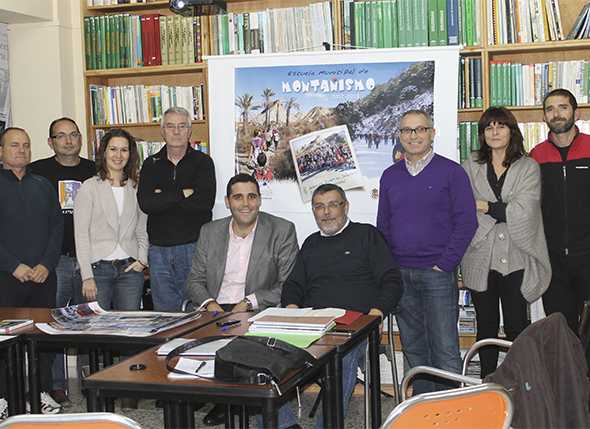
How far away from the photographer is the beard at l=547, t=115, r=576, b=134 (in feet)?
14.2

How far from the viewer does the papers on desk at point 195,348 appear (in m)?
2.68

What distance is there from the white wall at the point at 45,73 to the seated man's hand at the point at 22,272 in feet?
5.07

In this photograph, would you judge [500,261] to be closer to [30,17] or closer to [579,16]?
[579,16]

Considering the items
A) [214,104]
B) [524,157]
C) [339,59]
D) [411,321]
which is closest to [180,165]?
[214,104]

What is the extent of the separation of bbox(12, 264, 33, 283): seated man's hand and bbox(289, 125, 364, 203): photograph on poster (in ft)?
5.56

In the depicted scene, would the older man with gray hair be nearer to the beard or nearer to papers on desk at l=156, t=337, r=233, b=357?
papers on desk at l=156, t=337, r=233, b=357

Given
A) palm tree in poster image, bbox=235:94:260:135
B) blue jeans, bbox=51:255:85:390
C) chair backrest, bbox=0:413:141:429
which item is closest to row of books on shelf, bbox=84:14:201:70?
palm tree in poster image, bbox=235:94:260:135

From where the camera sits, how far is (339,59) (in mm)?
5051

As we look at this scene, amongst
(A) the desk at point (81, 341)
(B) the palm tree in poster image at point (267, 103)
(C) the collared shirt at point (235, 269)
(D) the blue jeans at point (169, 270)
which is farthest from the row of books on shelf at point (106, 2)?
(A) the desk at point (81, 341)

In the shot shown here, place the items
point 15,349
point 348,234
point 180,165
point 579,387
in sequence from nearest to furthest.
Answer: point 579,387 → point 15,349 → point 348,234 → point 180,165

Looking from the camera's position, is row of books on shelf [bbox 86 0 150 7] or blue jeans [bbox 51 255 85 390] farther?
row of books on shelf [bbox 86 0 150 7]

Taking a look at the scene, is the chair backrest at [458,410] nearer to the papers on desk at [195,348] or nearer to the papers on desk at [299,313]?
the papers on desk at [195,348]

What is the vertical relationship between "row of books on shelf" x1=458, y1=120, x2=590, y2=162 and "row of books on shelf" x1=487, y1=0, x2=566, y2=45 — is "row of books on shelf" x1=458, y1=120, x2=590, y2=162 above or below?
below

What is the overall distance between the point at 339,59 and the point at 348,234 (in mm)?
1434
